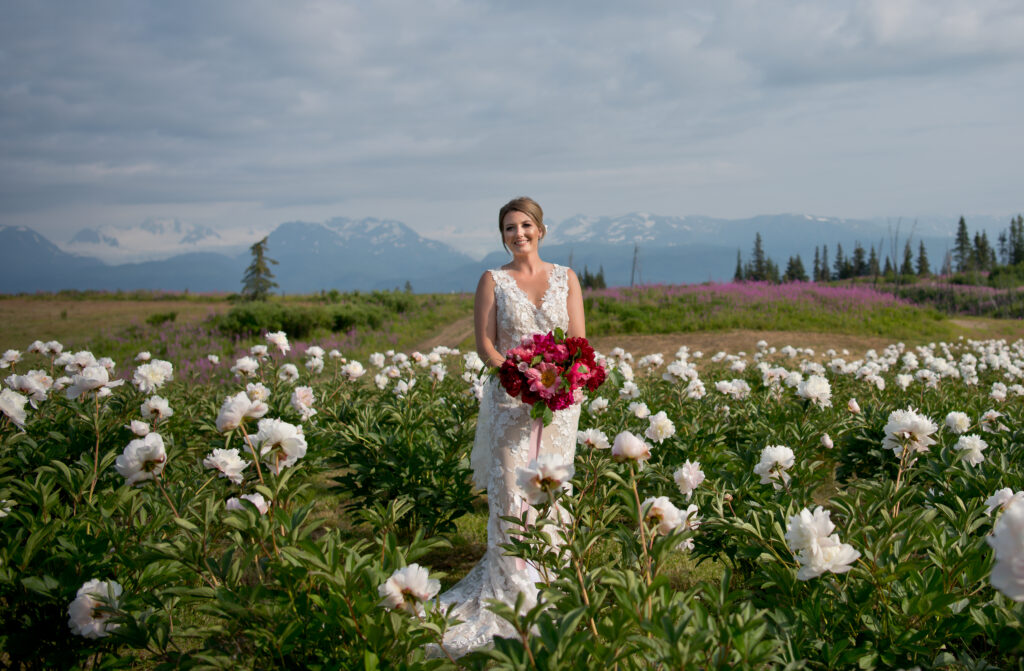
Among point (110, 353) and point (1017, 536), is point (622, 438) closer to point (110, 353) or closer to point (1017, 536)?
point (1017, 536)

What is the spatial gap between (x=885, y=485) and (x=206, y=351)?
42.6ft

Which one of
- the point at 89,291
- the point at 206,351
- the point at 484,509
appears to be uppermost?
the point at 89,291

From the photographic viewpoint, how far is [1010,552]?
94 cm

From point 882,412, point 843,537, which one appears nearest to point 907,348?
point 882,412

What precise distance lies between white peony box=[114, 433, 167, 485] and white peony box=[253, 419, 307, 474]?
1.04ft

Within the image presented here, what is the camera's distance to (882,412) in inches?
177

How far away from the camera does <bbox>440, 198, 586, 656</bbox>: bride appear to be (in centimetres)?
306

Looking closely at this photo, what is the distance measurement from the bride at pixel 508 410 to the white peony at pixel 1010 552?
2.14 m

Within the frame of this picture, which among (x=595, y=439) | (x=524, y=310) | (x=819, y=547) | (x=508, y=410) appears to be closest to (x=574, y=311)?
(x=524, y=310)

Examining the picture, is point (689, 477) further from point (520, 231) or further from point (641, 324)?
point (641, 324)

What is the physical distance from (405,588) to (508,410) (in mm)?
1649

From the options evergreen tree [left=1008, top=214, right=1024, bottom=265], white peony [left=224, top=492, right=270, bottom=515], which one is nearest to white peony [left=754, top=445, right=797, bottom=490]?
white peony [left=224, top=492, right=270, bottom=515]

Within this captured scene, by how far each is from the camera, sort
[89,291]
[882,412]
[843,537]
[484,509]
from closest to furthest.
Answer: [843,537], [882,412], [484,509], [89,291]

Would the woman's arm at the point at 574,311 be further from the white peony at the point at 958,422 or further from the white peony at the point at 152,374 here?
the white peony at the point at 152,374
